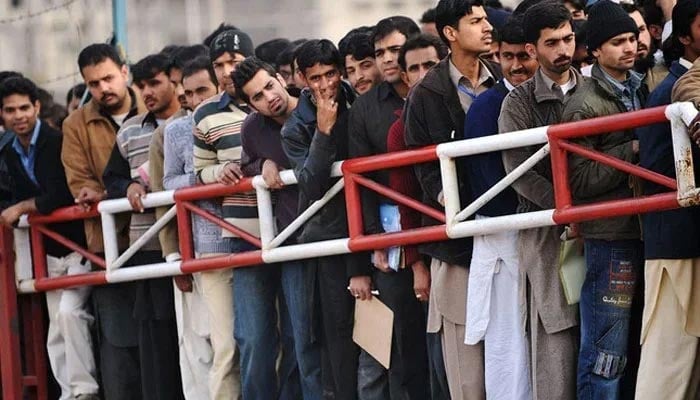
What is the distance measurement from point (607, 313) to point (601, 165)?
68 cm

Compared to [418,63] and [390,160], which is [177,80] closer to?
[418,63]

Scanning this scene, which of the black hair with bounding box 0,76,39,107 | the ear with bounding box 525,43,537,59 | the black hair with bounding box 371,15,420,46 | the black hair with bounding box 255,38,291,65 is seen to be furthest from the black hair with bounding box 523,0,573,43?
the black hair with bounding box 0,76,39,107

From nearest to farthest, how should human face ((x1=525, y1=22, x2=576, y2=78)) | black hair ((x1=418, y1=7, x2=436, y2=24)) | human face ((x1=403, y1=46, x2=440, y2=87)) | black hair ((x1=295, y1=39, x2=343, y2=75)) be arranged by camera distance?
human face ((x1=525, y1=22, x2=576, y2=78)) → human face ((x1=403, y1=46, x2=440, y2=87)) → black hair ((x1=295, y1=39, x2=343, y2=75)) → black hair ((x1=418, y1=7, x2=436, y2=24))

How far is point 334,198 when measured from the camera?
30.5 ft

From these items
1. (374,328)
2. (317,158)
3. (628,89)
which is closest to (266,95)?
(317,158)

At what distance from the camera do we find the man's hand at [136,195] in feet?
33.7

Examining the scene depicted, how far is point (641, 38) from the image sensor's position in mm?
8852

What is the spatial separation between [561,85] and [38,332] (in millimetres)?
4589

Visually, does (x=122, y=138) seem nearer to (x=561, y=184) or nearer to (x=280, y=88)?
(x=280, y=88)

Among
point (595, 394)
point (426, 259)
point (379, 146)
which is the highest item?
point (379, 146)

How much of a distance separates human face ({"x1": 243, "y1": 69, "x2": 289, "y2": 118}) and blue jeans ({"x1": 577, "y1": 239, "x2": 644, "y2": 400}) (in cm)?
226

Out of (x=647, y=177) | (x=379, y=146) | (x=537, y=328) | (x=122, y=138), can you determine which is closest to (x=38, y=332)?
(x=122, y=138)

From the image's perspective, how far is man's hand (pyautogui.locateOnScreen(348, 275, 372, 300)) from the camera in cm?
918

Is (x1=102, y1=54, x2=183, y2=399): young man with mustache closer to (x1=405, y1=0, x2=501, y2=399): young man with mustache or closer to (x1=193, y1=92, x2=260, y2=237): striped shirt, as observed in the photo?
(x1=193, y1=92, x2=260, y2=237): striped shirt
